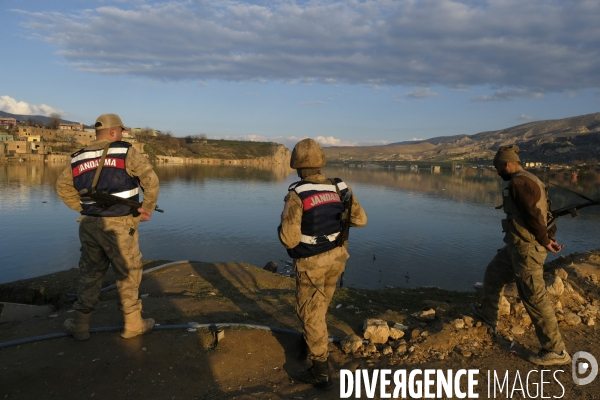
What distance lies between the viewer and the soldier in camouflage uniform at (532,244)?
16.3ft

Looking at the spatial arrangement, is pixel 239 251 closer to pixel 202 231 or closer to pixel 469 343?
pixel 202 231

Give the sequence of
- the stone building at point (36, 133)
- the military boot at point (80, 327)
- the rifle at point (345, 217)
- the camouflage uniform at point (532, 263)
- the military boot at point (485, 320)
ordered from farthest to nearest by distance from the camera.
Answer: the stone building at point (36, 133) → the military boot at point (485, 320) → the military boot at point (80, 327) → the camouflage uniform at point (532, 263) → the rifle at point (345, 217)

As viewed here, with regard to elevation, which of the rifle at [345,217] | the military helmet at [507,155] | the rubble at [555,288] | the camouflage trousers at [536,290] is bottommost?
the rubble at [555,288]

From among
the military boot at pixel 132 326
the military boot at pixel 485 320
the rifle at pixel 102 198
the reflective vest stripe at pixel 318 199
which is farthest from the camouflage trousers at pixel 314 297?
the military boot at pixel 485 320

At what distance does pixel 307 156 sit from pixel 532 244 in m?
3.12

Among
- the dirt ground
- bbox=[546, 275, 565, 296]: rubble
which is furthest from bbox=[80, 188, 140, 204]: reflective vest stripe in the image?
bbox=[546, 275, 565, 296]: rubble

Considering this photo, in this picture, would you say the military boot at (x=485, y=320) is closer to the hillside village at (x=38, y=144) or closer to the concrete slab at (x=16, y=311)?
the concrete slab at (x=16, y=311)

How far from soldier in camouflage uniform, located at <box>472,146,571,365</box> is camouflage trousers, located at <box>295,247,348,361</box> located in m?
2.45

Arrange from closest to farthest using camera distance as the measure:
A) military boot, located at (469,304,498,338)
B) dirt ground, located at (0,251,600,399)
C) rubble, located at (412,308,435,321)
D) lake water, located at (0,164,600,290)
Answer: dirt ground, located at (0,251,600,399) < military boot, located at (469,304,498,338) < rubble, located at (412,308,435,321) < lake water, located at (0,164,600,290)

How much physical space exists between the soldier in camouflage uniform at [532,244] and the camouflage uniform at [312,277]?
2175mm

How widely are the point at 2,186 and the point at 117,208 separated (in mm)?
54013

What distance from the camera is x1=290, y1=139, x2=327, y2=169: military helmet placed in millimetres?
4672

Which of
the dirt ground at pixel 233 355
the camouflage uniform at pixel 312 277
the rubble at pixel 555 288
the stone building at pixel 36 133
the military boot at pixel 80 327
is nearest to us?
the dirt ground at pixel 233 355

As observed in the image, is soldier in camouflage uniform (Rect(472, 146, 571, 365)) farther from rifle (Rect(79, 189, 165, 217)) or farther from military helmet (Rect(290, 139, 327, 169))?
rifle (Rect(79, 189, 165, 217))
